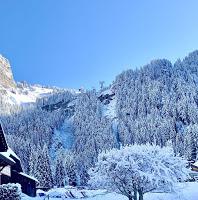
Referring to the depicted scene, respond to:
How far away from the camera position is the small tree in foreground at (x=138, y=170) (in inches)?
1667

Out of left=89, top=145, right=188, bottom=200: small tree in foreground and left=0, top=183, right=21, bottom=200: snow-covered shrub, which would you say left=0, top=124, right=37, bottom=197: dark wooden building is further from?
left=89, top=145, right=188, bottom=200: small tree in foreground

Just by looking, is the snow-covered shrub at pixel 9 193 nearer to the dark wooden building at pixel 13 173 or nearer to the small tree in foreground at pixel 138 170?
the dark wooden building at pixel 13 173

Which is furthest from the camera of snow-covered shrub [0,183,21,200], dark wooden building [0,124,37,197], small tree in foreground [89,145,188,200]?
small tree in foreground [89,145,188,200]

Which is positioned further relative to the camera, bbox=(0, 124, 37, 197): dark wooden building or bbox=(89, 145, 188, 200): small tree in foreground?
bbox=(89, 145, 188, 200): small tree in foreground

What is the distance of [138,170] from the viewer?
41906 mm

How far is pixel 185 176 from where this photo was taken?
4431 centimetres

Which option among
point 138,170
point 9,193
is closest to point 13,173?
point 138,170

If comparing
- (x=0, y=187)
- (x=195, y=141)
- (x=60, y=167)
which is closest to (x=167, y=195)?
(x=0, y=187)

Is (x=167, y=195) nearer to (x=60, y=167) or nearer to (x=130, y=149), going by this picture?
(x=130, y=149)

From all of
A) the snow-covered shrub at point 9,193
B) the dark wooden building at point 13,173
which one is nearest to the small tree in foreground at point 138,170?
the dark wooden building at point 13,173

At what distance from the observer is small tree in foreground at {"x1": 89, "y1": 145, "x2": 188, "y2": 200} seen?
42.3m

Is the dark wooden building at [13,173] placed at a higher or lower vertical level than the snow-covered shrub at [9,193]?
higher

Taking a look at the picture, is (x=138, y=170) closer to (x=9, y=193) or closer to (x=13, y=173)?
(x=13, y=173)

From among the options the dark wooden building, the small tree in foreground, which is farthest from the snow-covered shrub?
the small tree in foreground
